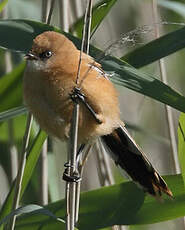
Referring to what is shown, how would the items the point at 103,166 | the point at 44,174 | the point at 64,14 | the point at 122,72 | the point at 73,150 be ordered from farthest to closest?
the point at 103,166
the point at 44,174
the point at 64,14
the point at 122,72
the point at 73,150

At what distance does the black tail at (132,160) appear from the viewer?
77.1 inches

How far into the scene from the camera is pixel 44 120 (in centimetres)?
187

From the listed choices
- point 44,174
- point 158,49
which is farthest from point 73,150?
point 44,174

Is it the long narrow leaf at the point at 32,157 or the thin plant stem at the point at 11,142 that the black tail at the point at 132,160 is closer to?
the long narrow leaf at the point at 32,157

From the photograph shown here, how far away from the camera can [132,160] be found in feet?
7.05

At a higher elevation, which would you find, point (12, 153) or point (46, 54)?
point (46, 54)

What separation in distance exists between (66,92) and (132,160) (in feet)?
1.67

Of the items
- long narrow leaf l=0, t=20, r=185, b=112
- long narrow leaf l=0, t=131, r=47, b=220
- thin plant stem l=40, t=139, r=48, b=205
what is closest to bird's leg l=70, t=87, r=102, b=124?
long narrow leaf l=0, t=20, r=185, b=112

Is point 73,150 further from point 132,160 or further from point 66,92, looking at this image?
point 132,160

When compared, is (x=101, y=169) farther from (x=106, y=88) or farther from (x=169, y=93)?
(x=169, y=93)

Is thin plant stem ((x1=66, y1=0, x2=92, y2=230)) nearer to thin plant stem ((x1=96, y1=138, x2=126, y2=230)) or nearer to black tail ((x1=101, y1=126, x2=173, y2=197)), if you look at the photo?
black tail ((x1=101, y1=126, x2=173, y2=197))

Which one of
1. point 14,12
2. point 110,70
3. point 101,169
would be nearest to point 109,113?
point 110,70

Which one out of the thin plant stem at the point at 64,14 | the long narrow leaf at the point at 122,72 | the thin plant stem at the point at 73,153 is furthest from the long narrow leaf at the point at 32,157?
the thin plant stem at the point at 64,14

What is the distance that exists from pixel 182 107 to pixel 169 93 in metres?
0.06
